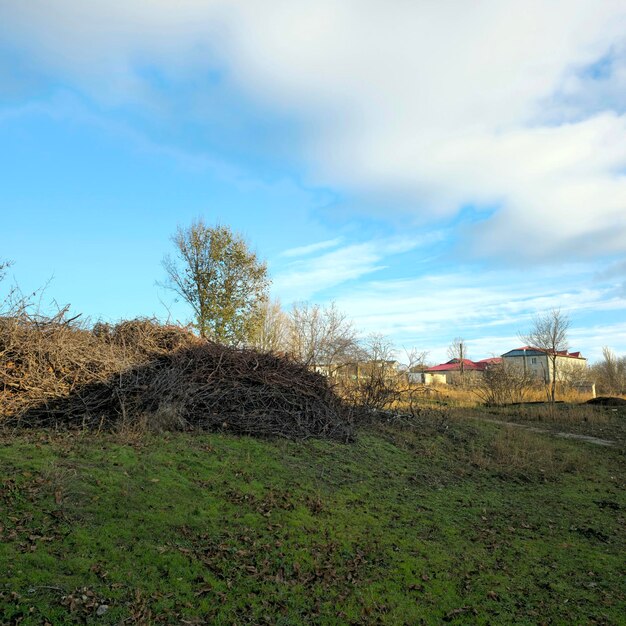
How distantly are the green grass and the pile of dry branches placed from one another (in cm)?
89

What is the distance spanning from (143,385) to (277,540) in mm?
5074

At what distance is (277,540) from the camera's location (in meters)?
5.79

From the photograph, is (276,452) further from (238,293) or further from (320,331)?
(320,331)

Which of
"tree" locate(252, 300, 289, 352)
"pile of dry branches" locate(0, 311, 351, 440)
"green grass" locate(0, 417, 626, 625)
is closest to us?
"green grass" locate(0, 417, 626, 625)

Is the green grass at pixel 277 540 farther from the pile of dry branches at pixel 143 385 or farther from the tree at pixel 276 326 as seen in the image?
the tree at pixel 276 326

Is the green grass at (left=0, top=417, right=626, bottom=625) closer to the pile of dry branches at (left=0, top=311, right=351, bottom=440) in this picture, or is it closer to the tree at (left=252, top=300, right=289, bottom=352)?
the pile of dry branches at (left=0, top=311, right=351, bottom=440)

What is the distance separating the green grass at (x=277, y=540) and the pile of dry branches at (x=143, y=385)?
0.89 m

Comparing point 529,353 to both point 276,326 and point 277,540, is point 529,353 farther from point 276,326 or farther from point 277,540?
point 277,540

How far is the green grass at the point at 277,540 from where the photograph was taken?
440 centimetres

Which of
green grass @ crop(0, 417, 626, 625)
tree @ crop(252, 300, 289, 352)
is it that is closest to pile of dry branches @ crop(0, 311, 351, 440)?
green grass @ crop(0, 417, 626, 625)

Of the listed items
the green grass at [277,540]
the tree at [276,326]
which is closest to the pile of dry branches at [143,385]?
the green grass at [277,540]

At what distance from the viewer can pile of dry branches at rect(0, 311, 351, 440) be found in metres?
9.27

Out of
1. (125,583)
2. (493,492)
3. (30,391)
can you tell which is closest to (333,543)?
(125,583)

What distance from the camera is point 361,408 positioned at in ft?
44.6
